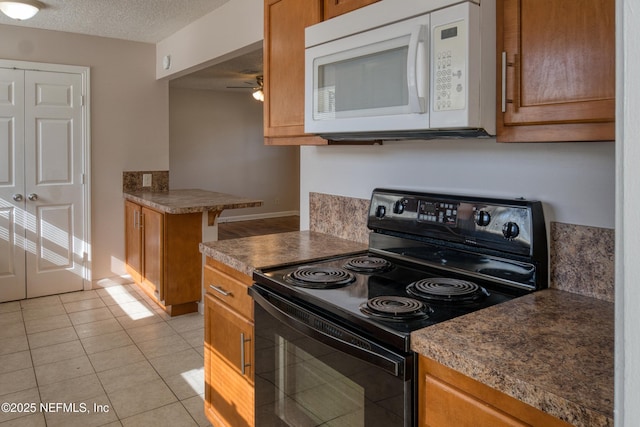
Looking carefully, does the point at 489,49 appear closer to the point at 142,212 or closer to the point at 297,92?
the point at 297,92

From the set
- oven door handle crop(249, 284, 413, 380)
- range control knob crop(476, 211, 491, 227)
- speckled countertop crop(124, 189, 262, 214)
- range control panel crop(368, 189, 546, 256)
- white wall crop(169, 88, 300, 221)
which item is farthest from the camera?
white wall crop(169, 88, 300, 221)

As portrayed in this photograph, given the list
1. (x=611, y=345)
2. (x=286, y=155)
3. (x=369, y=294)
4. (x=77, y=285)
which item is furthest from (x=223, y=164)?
(x=611, y=345)

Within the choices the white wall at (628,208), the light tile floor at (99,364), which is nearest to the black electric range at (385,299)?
the white wall at (628,208)

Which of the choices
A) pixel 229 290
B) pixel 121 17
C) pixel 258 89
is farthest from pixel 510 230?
pixel 258 89

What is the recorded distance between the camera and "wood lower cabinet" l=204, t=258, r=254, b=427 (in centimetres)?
179

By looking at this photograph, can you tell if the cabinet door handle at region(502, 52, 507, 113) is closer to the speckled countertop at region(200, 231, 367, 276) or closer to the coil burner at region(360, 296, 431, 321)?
the coil burner at region(360, 296, 431, 321)

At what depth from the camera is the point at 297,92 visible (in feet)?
6.58

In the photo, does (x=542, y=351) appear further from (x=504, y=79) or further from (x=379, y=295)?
(x=504, y=79)

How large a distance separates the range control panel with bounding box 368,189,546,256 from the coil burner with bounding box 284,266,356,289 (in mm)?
350

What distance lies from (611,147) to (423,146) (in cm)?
69

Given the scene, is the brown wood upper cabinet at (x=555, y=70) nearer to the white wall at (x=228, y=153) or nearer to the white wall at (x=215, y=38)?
the white wall at (x=215, y=38)

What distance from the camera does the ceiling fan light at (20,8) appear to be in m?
3.17

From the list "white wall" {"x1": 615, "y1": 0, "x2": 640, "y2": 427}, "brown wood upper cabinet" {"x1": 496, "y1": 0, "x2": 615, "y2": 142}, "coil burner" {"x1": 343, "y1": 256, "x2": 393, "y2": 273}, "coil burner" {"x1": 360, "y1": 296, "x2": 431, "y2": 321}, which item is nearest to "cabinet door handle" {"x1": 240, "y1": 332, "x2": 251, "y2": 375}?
"coil burner" {"x1": 343, "y1": 256, "x2": 393, "y2": 273}

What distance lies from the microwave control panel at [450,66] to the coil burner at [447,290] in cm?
51
